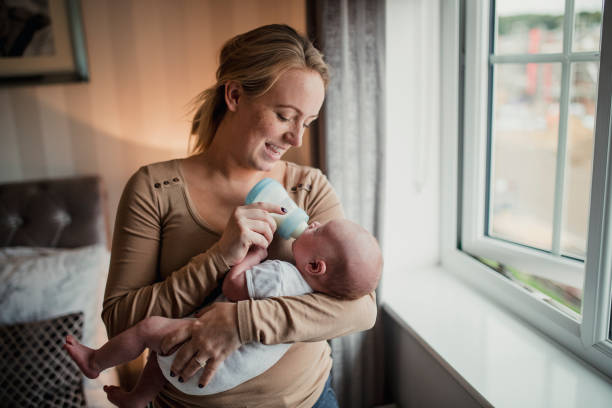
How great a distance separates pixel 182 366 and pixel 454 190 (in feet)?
4.86

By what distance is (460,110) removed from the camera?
195 cm

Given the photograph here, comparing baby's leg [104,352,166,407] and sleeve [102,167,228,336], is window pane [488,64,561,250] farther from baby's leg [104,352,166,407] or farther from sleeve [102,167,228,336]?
baby's leg [104,352,166,407]

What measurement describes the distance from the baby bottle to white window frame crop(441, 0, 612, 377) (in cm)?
82

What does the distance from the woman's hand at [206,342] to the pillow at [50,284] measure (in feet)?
3.55

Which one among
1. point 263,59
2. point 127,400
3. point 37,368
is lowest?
point 37,368

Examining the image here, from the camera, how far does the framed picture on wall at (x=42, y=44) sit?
79.6 inches

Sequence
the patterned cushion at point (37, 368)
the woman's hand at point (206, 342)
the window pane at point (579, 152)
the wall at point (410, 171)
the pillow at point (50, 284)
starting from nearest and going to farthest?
the woman's hand at point (206, 342) → the window pane at point (579, 152) → the patterned cushion at point (37, 368) → the pillow at point (50, 284) → the wall at point (410, 171)

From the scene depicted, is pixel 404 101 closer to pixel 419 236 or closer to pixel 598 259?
pixel 419 236

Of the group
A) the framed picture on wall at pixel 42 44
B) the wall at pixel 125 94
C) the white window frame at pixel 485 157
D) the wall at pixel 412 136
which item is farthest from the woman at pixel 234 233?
the framed picture on wall at pixel 42 44

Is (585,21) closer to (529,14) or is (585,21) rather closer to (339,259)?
(529,14)

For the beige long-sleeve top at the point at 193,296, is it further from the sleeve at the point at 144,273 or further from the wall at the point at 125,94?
the wall at the point at 125,94

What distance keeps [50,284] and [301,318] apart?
4.23 ft

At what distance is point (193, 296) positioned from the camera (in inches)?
39.1

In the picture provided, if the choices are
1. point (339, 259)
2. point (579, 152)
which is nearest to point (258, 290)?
point (339, 259)
